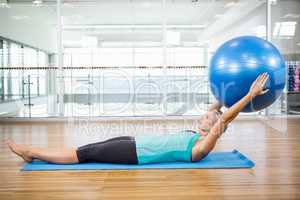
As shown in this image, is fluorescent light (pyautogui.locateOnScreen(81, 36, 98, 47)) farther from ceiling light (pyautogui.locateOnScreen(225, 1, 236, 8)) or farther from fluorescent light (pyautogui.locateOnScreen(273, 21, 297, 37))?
fluorescent light (pyautogui.locateOnScreen(273, 21, 297, 37))

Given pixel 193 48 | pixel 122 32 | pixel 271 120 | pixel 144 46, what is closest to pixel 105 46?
pixel 122 32

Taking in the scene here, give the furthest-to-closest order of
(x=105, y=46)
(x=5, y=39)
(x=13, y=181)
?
(x=105, y=46) → (x=5, y=39) → (x=13, y=181)

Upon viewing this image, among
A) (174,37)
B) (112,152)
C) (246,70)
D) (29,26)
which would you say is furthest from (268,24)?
(29,26)

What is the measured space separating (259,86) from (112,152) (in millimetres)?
1108

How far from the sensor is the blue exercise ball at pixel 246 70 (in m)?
2.30

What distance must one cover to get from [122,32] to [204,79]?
1866 mm

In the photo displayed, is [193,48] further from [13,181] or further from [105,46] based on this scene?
[13,181]

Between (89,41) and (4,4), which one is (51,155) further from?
(89,41)

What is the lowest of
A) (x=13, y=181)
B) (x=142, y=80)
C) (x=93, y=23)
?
(x=13, y=181)

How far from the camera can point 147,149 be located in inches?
95.3

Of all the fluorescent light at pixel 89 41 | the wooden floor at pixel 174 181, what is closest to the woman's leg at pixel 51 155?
the wooden floor at pixel 174 181

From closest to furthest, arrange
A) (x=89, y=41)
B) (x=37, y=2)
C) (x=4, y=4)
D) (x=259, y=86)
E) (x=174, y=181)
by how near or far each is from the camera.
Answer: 1. (x=174, y=181)
2. (x=259, y=86)
3. (x=37, y=2)
4. (x=4, y=4)
5. (x=89, y=41)

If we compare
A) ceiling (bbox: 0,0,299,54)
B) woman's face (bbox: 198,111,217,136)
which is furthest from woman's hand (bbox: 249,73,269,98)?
ceiling (bbox: 0,0,299,54)

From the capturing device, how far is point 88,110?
6.62 metres
